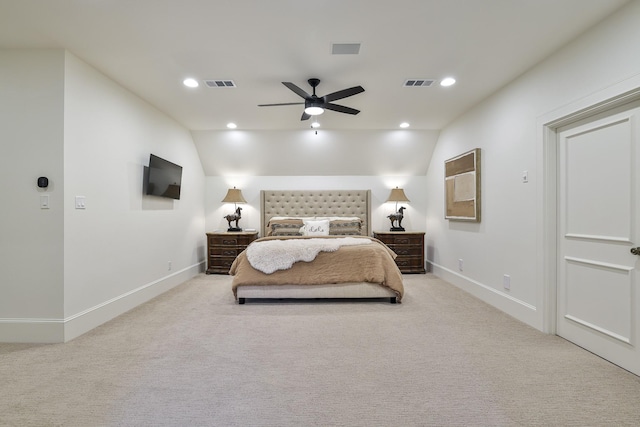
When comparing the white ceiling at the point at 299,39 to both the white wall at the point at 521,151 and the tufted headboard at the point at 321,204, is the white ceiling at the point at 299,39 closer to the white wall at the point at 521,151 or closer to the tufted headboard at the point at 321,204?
the white wall at the point at 521,151

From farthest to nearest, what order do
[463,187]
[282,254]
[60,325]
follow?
[463,187], [282,254], [60,325]

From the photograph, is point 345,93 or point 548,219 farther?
point 345,93

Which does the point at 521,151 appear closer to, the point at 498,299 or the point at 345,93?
the point at 498,299

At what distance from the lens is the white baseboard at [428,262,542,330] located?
121 inches

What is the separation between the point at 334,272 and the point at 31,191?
3.11 metres

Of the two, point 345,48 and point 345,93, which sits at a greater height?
point 345,48

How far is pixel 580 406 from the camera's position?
179 cm

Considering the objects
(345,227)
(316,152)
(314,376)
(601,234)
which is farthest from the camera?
(316,152)

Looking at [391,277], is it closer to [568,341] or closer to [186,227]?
[568,341]

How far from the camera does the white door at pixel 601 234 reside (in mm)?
2193

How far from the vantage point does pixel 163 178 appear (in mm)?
4328

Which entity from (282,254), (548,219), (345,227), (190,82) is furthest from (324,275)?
(190,82)

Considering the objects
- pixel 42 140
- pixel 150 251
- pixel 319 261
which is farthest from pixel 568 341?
pixel 42 140

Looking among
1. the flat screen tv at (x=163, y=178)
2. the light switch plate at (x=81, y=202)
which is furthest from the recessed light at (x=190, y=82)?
the light switch plate at (x=81, y=202)
